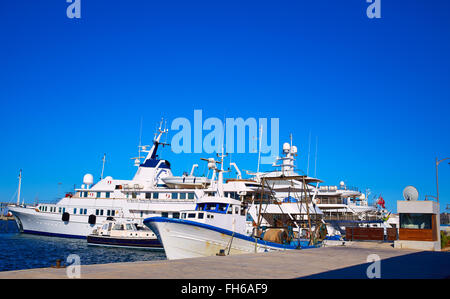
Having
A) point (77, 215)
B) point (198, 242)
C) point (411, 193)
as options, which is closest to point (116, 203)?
point (77, 215)

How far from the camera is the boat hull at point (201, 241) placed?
24.7 m

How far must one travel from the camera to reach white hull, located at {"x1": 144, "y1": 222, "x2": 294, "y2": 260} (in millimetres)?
24734

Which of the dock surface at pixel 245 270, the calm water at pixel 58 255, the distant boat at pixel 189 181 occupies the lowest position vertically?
the calm water at pixel 58 255

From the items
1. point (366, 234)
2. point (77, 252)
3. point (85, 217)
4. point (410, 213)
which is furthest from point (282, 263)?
point (85, 217)

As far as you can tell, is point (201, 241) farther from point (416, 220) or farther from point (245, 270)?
point (416, 220)

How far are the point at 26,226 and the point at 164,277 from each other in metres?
56.2

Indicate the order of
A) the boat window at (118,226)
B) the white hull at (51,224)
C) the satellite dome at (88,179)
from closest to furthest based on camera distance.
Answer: the boat window at (118,226) → the white hull at (51,224) → the satellite dome at (88,179)

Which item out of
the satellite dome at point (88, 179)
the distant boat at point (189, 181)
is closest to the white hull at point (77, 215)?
the distant boat at point (189, 181)

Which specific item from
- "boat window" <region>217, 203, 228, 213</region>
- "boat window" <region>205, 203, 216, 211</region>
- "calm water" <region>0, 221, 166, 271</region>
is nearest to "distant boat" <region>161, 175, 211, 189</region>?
"calm water" <region>0, 221, 166, 271</region>

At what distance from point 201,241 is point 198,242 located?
0.77 feet

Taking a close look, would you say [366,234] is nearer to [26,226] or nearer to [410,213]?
[410,213]

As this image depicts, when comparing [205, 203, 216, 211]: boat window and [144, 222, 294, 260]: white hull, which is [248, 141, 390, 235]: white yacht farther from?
[144, 222, 294, 260]: white hull

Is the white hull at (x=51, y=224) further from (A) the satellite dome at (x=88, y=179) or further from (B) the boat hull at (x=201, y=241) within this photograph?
(B) the boat hull at (x=201, y=241)
